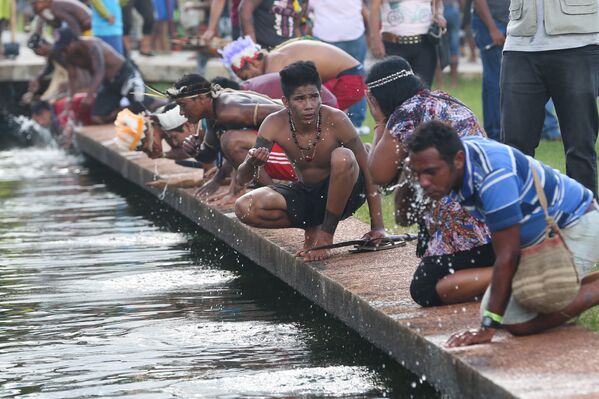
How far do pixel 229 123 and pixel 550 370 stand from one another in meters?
4.43

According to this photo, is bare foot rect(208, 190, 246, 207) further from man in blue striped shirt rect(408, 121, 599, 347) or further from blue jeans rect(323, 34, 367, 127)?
man in blue striped shirt rect(408, 121, 599, 347)

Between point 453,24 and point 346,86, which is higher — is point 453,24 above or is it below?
below

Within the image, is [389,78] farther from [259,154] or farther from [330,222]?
[330,222]

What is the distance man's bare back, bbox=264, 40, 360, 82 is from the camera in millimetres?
10609

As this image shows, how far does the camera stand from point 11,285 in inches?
337

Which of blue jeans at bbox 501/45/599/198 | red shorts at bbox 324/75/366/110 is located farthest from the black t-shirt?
blue jeans at bbox 501/45/599/198

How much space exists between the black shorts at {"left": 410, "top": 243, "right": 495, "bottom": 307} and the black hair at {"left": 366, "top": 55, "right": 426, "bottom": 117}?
2.67 ft

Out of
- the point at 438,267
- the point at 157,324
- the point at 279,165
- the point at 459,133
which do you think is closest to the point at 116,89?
the point at 279,165

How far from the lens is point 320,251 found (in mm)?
7605

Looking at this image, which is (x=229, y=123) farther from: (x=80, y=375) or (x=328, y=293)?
(x=80, y=375)

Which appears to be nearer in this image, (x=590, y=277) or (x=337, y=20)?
(x=590, y=277)

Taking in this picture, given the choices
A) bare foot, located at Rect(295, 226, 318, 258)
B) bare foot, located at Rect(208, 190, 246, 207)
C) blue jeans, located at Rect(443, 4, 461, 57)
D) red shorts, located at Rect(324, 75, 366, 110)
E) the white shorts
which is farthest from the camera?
blue jeans, located at Rect(443, 4, 461, 57)

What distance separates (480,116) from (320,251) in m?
6.82

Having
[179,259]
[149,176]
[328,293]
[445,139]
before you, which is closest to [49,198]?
[149,176]
